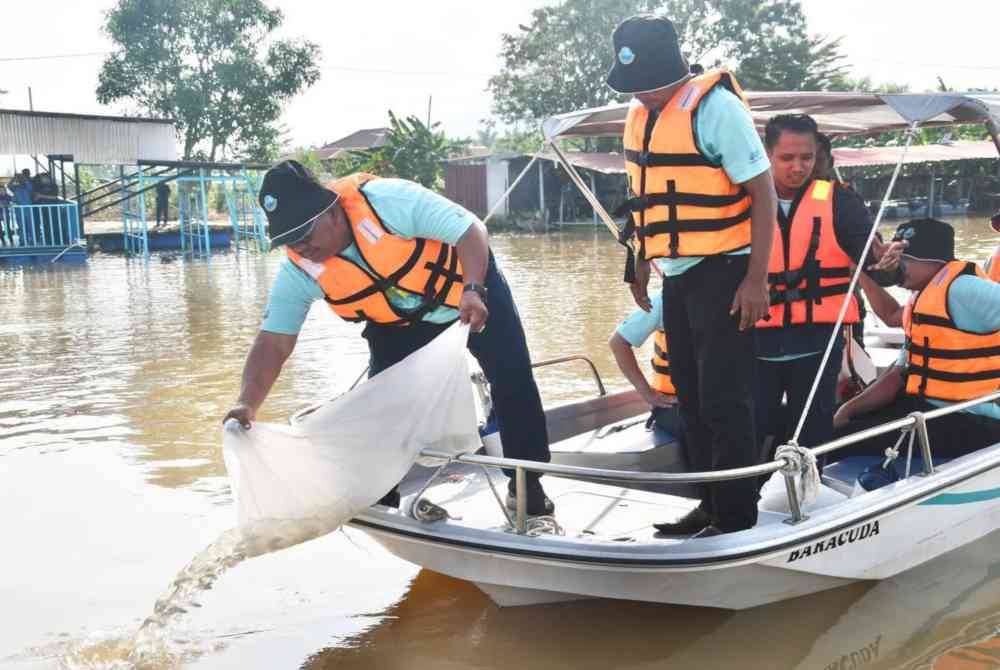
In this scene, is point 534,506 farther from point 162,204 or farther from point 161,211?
point 161,211

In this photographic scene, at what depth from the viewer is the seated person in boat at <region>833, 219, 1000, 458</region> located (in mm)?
4328

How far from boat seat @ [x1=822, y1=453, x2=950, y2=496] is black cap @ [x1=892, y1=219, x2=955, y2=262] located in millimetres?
836

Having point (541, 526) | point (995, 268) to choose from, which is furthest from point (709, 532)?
point (995, 268)

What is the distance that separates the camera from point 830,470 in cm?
460

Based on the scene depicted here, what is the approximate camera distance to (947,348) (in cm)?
442

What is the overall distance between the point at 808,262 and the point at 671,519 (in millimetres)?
1161

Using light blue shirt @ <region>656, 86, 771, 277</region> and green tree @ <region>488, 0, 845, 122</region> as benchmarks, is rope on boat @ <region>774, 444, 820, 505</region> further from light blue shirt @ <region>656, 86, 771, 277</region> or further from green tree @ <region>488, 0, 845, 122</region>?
green tree @ <region>488, 0, 845, 122</region>

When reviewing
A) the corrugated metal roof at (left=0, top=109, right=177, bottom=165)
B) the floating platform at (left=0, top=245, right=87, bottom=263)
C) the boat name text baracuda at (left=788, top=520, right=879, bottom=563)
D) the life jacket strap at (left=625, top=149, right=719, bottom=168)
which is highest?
the corrugated metal roof at (left=0, top=109, right=177, bottom=165)

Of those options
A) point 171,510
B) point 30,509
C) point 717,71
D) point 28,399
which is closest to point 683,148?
point 717,71

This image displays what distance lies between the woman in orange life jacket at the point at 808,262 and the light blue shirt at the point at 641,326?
0.66 metres

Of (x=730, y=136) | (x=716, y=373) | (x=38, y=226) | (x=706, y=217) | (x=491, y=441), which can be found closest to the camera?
(x=730, y=136)

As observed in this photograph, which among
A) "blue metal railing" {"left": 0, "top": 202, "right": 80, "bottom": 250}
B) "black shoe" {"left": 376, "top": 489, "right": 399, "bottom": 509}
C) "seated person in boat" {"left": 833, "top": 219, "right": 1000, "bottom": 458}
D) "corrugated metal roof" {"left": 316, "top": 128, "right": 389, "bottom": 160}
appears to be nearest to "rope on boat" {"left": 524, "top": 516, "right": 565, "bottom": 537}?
"black shoe" {"left": 376, "top": 489, "right": 399, "bottom": 509}

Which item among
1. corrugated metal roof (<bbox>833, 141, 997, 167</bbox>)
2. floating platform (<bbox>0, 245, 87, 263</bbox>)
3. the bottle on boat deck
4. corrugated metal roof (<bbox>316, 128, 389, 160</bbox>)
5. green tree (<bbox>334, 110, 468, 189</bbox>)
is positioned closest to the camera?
the bottle on boat deck

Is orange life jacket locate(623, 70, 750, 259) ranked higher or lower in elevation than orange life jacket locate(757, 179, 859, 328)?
higher
